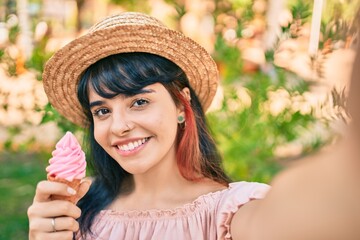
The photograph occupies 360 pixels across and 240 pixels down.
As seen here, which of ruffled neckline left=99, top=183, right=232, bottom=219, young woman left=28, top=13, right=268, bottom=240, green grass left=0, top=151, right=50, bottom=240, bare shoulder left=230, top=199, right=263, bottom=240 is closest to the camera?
bare shoulder left=230, top=199, right=263, bottom=240

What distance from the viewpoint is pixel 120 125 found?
2.05 m

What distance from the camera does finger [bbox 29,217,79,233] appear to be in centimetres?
195

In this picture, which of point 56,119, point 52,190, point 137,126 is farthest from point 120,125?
point 56,119

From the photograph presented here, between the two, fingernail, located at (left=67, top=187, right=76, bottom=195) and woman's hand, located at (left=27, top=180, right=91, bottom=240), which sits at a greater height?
fingernail, located at (left=67, top=187, right=76, bottom=195)

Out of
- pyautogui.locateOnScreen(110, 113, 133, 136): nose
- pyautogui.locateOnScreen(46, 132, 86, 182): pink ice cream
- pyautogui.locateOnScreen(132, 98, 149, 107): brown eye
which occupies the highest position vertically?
pyautogui.locateOnScreen(132, 98, 149, 107): brown eye

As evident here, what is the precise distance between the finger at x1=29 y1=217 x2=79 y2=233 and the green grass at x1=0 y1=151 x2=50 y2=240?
174cm

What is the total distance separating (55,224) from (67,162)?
21cm

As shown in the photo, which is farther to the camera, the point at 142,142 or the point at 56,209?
the point at 142,142

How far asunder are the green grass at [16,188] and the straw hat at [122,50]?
132cm

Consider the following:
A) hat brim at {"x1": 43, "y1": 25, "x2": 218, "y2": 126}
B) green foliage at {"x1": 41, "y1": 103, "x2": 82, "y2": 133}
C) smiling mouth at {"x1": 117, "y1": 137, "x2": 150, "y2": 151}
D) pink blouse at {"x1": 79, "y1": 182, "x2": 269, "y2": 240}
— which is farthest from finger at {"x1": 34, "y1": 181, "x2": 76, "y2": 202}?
green foliage at {"x1": 41, "y1": 103, "x2": 82, "y2": 133}

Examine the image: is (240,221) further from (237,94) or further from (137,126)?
(237,94)

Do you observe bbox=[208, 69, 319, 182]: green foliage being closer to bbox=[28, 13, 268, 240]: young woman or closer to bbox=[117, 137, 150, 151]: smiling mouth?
bbox=[28, 13, 268, 240]: young woman

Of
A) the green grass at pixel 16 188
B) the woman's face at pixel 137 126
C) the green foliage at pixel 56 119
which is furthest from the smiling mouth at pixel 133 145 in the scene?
the green grass at pixel 16 188

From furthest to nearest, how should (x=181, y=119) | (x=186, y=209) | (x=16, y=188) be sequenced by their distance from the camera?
(x=16, y=188)
(x=181, y=119)
(x=186, y=209)
